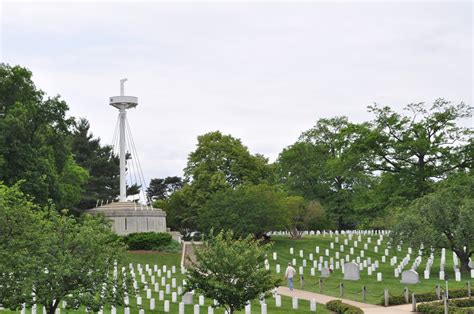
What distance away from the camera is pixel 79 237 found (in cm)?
2222

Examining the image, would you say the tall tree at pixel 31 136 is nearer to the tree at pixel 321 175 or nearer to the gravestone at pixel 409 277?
the gravestone at pixel 409 277

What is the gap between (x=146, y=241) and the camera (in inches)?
2136

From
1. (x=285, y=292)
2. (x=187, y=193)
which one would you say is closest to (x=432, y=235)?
(x=285, y=292)

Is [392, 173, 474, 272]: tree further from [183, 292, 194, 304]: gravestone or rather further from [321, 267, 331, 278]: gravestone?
[183, 292, 194, 304]: gravestone

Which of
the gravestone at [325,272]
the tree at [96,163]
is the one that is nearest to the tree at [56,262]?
the gravestone at [325,272]

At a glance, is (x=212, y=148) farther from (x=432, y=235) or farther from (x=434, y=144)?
(x=432, y=235)

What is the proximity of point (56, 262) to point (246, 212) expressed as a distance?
3578 centimetres

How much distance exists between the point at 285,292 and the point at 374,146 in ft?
80.9

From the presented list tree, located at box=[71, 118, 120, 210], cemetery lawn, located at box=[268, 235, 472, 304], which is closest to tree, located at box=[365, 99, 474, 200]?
cemetery lawn, located at box=[268, 235, 472, 304]

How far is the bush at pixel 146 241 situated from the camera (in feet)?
177

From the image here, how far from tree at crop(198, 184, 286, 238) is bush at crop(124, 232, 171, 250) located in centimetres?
394

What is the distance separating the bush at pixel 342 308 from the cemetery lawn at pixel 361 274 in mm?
2843

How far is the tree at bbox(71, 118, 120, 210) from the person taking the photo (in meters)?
83.9

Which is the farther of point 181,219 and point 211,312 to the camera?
point 181,219
